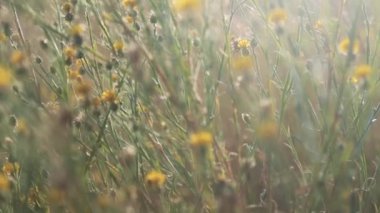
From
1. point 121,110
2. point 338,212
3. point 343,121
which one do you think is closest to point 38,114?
point 121,110

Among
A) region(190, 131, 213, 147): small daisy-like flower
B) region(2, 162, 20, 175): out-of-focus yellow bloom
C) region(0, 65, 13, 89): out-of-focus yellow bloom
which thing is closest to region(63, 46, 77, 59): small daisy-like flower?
region(2, 162, 20, 175): out-of-focus yellow bloom

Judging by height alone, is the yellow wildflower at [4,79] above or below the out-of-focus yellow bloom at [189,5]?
below

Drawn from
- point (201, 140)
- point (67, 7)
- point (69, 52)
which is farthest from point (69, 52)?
point (201, 140)

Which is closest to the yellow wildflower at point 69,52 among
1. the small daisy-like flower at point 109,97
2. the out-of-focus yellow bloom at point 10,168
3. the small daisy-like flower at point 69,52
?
the small daisy-like flower at point 69,52

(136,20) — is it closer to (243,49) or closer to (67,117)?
(243,49)

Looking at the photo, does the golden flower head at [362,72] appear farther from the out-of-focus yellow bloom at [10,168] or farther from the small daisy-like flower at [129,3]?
the out-of-focus yellow bloom at [10,168]

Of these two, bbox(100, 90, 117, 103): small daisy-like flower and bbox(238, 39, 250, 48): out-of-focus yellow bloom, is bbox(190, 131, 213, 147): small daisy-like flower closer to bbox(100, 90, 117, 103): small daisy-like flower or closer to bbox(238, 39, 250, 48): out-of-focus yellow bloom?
bbox(100, 90, 117, 103): small daisy-like flower

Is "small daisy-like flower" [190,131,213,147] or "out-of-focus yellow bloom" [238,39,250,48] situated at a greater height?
"out-of-focus yellow bloom" [238,39,250,48]
